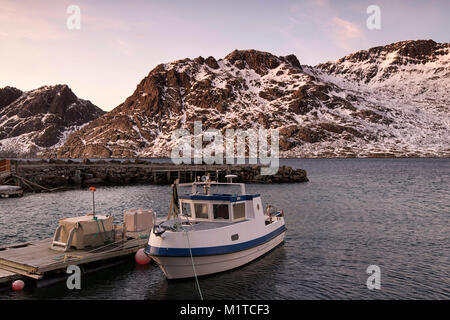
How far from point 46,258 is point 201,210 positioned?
8.79m

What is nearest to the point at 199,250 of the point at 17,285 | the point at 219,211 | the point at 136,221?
the point at 219,211

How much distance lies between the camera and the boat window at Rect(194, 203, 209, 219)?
2200 centimetres

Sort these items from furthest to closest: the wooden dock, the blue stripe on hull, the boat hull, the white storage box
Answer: the white storage box, the boat hull, the blue stripe on hull, the wooden dock

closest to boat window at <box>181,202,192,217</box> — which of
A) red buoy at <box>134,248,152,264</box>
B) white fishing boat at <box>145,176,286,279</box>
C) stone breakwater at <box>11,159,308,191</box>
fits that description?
white fishing boat at <box>145,176,286,279</box>

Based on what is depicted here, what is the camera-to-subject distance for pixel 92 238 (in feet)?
71.4

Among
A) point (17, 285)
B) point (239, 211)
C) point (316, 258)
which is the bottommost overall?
point (316, 258)

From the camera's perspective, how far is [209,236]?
62.8 ft

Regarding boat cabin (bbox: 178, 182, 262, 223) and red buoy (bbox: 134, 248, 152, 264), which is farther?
red buoy (bbox: 134, 248, 152, 264)

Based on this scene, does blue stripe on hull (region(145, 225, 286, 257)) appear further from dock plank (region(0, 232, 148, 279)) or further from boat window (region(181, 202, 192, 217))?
boat window (region(181, 202, 192, 217))

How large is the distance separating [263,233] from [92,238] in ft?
34.8

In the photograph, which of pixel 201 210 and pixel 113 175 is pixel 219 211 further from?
pixel 113 175

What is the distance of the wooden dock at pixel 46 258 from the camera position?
1798cm

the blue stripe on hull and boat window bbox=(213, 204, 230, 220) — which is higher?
boat window bbox=(213, 204, 230, 220)

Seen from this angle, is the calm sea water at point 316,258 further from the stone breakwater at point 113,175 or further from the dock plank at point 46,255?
the stone breakwater at point 113,175
